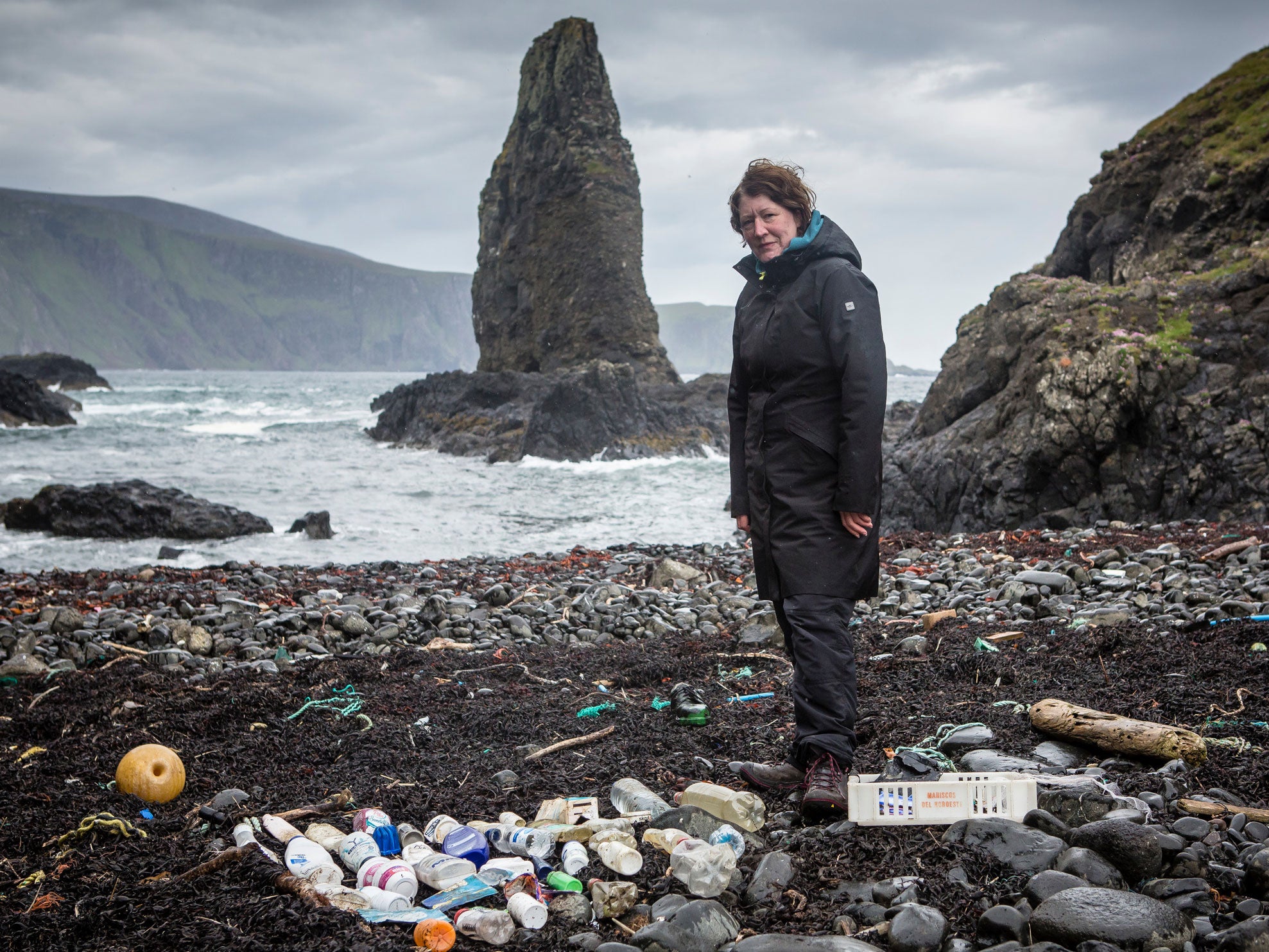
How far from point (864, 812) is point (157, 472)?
2639cm

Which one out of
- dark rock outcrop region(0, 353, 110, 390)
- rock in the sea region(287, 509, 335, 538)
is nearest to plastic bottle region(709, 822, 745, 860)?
rock in the sea region(287, 509, 335, 538)

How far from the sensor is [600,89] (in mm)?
58219

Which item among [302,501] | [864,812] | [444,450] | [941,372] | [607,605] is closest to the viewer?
[864,812]

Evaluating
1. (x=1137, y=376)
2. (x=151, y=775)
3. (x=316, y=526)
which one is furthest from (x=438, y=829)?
(x=316, y=526)

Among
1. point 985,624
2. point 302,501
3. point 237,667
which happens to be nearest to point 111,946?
point 237,667

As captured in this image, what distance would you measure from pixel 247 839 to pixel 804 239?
284 cm

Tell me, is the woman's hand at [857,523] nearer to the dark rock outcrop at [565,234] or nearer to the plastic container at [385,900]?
the plastic container at [385,900]

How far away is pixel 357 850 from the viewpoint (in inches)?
109

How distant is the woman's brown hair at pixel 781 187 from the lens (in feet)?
10.8

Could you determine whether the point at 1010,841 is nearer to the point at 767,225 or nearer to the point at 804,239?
the point at 804,239

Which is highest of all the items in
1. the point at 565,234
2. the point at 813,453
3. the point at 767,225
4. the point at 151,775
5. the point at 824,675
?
the point at 565,234

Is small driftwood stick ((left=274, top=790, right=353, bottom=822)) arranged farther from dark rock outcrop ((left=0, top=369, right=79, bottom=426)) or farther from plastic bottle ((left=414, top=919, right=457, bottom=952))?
dark rock outcrop ((left=0, top=369, right=79, bottom=426))

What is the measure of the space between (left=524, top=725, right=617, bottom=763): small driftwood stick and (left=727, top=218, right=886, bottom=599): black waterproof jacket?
1218 millimetres

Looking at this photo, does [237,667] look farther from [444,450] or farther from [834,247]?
[444,450]
